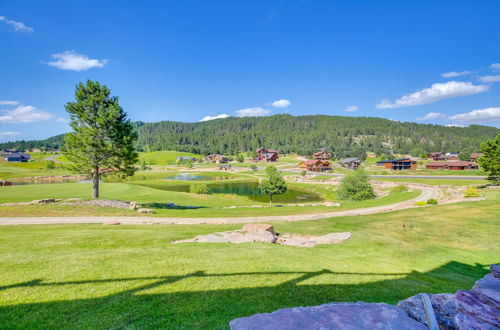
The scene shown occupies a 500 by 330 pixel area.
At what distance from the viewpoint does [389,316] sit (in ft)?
13.5

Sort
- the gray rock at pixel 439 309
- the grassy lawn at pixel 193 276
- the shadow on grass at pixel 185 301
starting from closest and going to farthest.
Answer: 1. the gray rock at pixel 439 309
2. the shadow on grass at pixel 185 301
3. the grassy lawn at pixel 193 276

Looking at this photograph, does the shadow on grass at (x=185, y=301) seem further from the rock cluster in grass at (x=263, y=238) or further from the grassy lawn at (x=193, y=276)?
the rock cluster in grass at (x=263, y=238)

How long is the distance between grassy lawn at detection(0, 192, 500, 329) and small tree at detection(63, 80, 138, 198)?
15.7 meters

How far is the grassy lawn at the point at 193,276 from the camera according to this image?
5770 mm

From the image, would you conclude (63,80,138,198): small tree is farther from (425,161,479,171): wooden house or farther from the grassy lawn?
(425,161,479,171): wooden house

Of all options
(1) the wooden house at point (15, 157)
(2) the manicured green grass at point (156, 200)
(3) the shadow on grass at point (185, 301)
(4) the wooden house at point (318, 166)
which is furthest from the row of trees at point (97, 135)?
(1) the wooden house at point (15, 157)

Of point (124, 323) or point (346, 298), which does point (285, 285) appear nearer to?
point (346, 298)

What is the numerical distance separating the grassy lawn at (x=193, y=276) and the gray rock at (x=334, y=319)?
169cm

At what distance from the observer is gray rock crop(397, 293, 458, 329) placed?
445 cm

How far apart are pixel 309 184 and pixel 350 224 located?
5853 cm

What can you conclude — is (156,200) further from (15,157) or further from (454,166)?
(15,157)

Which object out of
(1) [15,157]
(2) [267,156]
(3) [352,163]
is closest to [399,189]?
(3) [352,163]

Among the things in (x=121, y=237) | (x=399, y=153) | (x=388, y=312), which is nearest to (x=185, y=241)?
(x=121, y=237)

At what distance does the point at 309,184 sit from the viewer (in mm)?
78562
